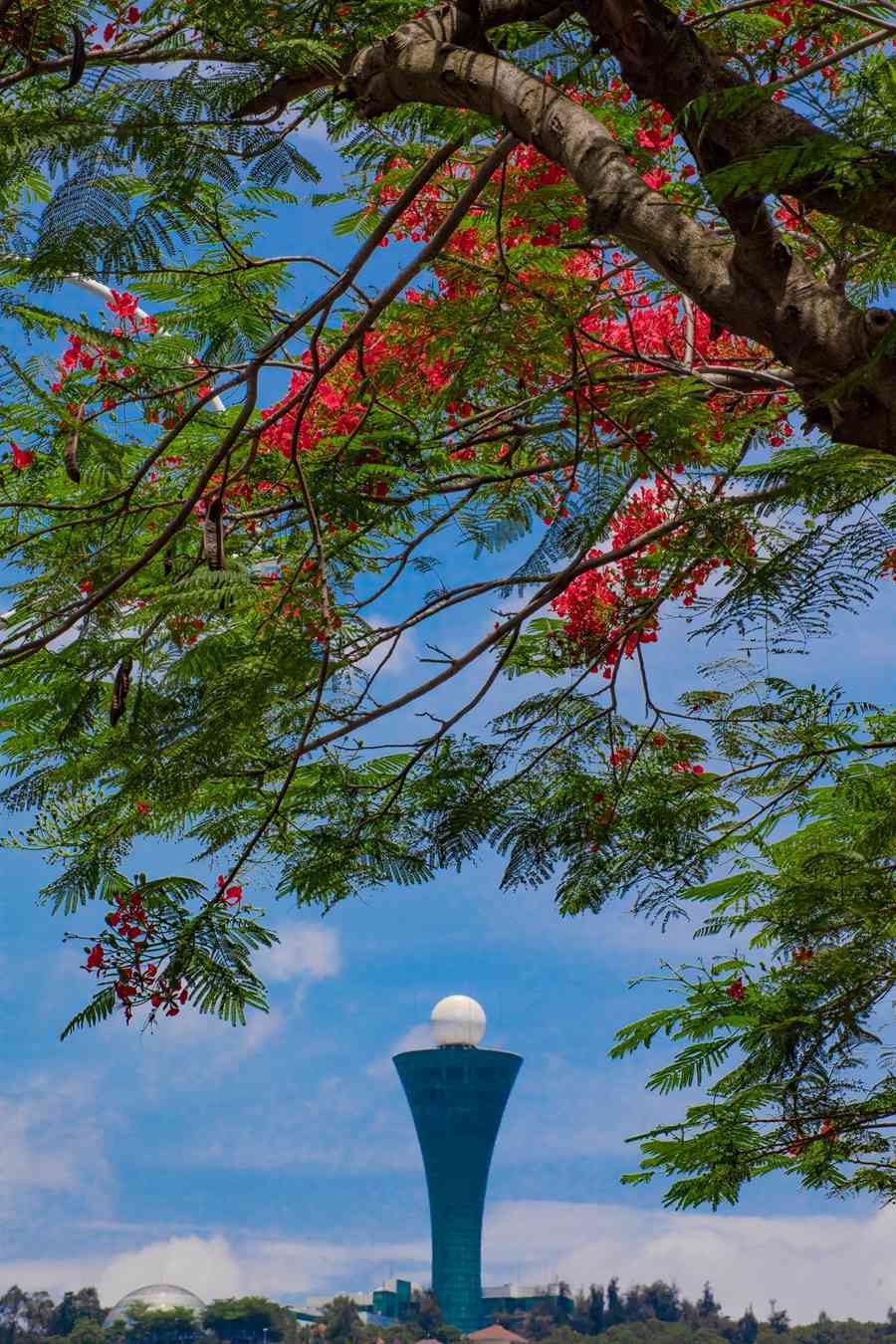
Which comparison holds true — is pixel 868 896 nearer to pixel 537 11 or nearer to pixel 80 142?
pixel 537 11

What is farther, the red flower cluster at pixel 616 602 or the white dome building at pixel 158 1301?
the white dome building at pixel 158 1301

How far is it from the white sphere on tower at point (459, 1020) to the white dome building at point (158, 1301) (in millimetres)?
19527

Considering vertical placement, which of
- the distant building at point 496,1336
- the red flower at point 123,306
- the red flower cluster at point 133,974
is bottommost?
the distant building at point 496,1336

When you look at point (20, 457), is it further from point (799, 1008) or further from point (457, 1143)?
point (457, 1143)

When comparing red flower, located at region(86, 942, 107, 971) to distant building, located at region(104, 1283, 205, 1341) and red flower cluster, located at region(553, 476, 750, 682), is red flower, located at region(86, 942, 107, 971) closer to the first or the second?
red flower cluster, located at region(553, 476, 750, 682)

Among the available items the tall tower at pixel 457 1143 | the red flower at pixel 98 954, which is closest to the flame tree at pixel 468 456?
the red flower at pixel 98 954

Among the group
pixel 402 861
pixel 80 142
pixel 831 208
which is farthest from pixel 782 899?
pixel 80 142

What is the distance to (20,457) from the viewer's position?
471 cm

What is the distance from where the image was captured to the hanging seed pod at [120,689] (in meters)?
3.40

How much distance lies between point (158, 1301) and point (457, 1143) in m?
15.1

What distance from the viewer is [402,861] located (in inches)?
192

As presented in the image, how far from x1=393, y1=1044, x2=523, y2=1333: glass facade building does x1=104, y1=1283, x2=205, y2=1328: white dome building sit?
11.5 meters

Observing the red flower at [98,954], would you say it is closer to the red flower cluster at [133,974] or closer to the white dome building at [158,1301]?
the red flower cluster at [133,974]

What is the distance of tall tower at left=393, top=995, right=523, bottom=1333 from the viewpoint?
49.8 metres
